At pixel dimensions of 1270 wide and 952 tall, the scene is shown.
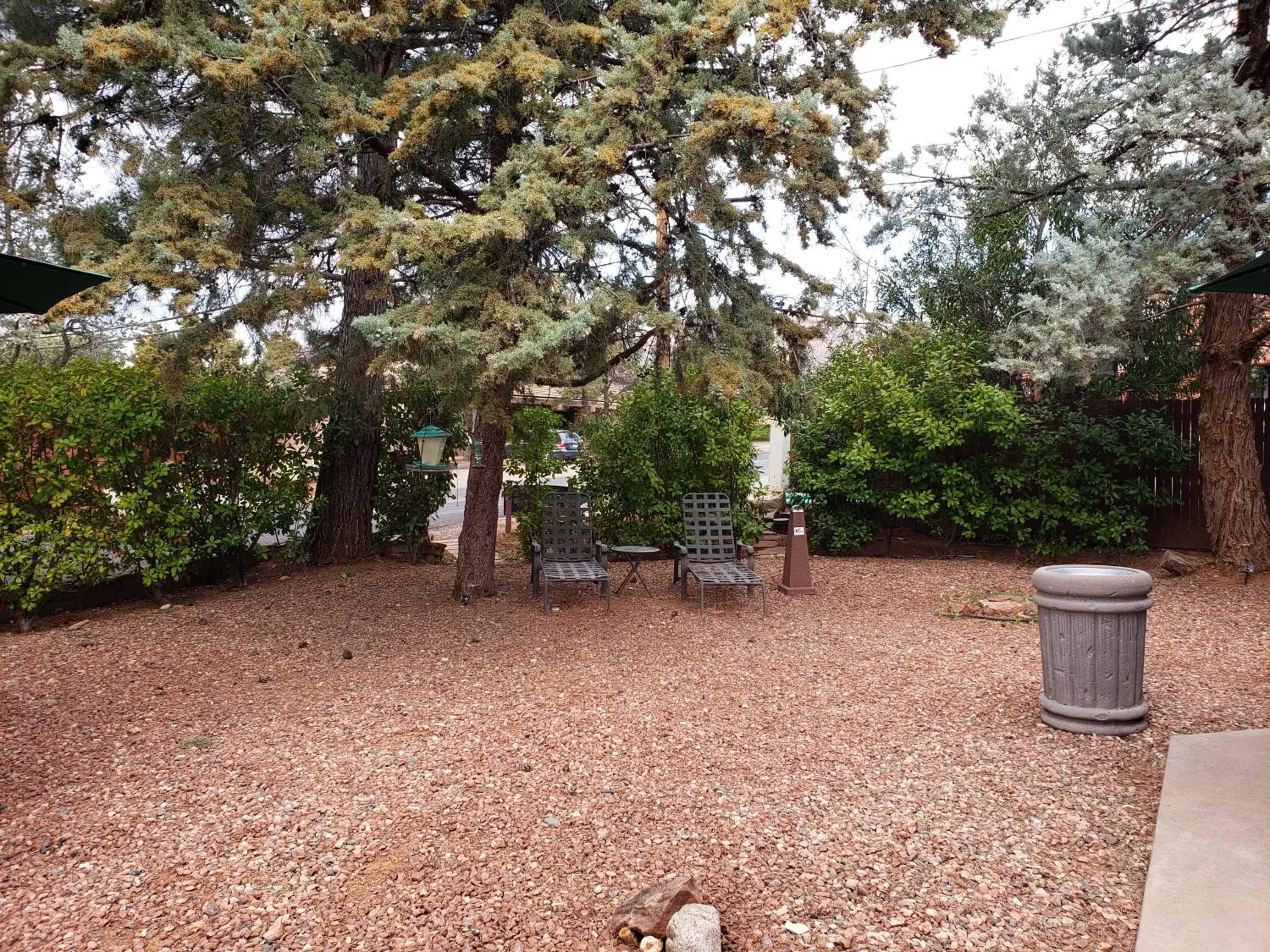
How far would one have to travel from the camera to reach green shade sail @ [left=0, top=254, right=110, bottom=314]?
299cm

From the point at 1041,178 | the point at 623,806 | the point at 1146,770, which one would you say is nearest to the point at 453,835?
the point at 623,806

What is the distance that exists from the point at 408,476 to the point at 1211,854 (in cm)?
731

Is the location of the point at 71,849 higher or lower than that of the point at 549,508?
lower

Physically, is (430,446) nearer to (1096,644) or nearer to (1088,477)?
(1096,644)

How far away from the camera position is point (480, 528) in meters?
6.70

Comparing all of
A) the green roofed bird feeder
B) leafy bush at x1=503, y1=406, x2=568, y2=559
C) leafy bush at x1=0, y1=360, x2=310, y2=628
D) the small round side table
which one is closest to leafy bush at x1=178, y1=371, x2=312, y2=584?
leafy bush at x1=0, y1=360, x2=310, y2=628

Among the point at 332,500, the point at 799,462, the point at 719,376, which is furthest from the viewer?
the point at 799,462

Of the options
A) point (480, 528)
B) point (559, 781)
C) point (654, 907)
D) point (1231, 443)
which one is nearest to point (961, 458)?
point (1231, 443)

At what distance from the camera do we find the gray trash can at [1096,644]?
12.5 feet

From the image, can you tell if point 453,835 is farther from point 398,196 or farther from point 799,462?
point 799,462

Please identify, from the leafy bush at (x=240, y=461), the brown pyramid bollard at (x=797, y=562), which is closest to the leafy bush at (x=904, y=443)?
the brown pyramid bollard at (x=797, y=562)

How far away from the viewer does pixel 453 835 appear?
2963mm

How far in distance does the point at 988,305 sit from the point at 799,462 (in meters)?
3.52

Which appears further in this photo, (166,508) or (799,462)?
(799,462)
